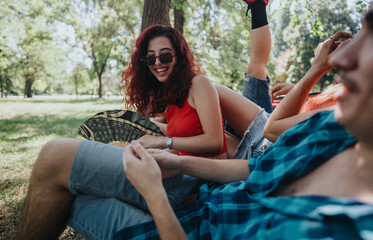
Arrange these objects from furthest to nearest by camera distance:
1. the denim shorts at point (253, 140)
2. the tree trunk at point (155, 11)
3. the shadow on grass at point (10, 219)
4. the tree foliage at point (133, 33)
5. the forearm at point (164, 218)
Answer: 1. the tree foliage at point (133, 33)
2. the tree trunk at point (155, 11)
3. the denim shorts at point (253, 140)
4. the shadow on grass at point (10, 219)
5. the forearm at point (164, 218)

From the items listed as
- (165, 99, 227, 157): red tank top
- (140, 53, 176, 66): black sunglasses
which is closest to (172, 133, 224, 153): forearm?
(165, 99, 227, 157): red tank top

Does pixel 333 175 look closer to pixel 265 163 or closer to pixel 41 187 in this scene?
pixel 265 163

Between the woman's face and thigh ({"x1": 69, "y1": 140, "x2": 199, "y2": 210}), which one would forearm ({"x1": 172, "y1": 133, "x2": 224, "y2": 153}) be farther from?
thigh ({"x1": 69, "y1": 140, "x2": 199, "y2": 210})

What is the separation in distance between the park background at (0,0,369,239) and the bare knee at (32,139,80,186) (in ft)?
4.65

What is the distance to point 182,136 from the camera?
2.60 metres

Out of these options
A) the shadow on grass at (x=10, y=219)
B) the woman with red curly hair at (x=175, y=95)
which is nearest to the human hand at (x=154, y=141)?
the woman with red curly hair at (x=175, y=95)

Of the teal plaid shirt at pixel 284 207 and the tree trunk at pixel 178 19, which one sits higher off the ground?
the tree trunk at pixel 178 19

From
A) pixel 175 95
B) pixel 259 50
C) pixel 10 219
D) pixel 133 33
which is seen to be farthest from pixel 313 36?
pixel 10 219

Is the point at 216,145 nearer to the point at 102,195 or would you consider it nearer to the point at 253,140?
the point at 253,140

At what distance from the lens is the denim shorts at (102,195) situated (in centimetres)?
135

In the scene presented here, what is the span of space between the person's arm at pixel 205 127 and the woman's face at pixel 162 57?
505mm

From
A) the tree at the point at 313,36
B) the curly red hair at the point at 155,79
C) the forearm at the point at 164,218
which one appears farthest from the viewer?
the tree at the point at 313,36

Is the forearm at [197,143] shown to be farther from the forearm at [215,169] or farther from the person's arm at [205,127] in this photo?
the forearm at [215,169]

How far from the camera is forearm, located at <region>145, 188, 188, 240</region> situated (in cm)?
115
